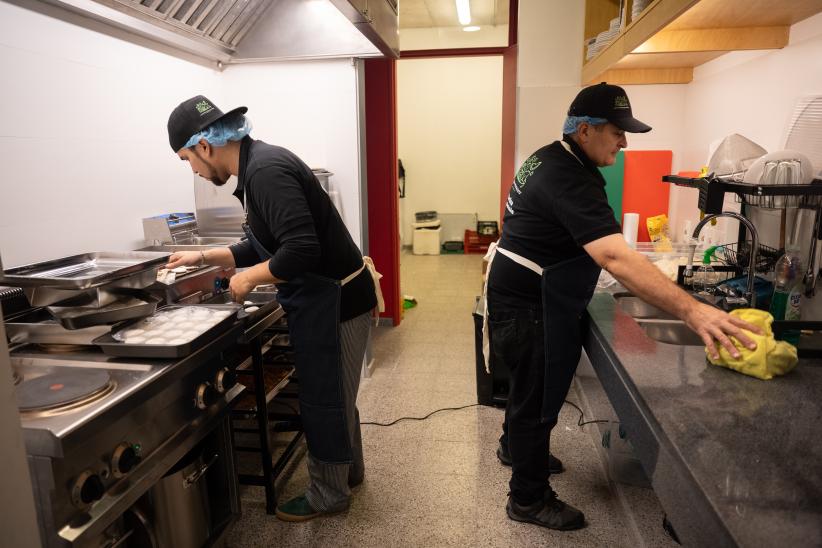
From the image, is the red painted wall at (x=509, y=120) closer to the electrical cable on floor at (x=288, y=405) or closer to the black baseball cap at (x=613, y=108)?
the black baseball cap at (x=613, y=108)

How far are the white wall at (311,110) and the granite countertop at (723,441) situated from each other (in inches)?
88.0

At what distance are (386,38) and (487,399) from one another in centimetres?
201

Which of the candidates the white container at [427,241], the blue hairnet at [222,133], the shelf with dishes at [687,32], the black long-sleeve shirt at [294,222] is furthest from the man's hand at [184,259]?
the white container at [427,241]

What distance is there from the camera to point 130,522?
1564mm

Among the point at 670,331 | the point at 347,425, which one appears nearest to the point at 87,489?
the point at 347,425

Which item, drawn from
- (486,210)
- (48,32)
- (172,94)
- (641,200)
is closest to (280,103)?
(172,94)

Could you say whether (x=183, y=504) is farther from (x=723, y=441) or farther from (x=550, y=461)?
(x=550, y=461)

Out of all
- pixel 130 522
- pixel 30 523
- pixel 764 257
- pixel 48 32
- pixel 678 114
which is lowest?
pixel 130 522

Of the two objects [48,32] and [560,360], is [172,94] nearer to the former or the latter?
[48,32]

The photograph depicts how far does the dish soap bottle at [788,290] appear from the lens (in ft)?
5.61

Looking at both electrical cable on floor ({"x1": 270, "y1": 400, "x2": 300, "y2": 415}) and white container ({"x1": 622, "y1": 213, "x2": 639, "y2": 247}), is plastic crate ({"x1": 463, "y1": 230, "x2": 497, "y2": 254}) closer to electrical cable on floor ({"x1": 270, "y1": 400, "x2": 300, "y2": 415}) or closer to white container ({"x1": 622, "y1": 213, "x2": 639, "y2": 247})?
white container ({"x1": 622, "y1": 213, "x2": 639, "y2": 247})

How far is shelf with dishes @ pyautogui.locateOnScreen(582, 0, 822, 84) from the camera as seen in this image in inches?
71.6

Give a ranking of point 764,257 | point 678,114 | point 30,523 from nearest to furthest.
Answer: point 30,523
point 764,257
point 678,114

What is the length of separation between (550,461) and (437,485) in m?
0.54
